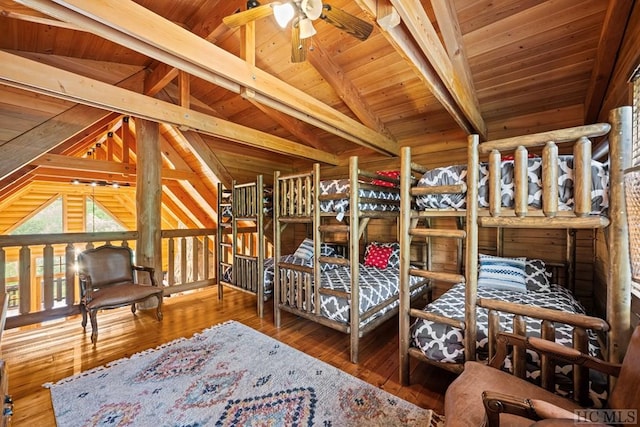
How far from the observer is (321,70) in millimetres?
3184

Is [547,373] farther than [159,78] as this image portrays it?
No

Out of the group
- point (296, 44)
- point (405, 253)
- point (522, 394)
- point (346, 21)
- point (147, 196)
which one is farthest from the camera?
point (147, 196)

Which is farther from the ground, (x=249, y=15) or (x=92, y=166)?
(x=249, y=15)

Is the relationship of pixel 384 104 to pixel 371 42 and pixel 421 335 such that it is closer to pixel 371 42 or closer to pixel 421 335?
pixel 371 42

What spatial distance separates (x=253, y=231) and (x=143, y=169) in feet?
6.72

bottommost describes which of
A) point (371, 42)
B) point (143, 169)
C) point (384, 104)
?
point (143, 169)

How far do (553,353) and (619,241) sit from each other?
626 mm

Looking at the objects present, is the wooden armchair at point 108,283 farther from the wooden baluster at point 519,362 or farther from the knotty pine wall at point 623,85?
the knotty pine wall at point 623,85

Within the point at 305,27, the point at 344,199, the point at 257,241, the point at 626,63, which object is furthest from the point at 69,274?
the point at 626,63

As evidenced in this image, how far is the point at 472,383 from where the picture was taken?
124 centimetres

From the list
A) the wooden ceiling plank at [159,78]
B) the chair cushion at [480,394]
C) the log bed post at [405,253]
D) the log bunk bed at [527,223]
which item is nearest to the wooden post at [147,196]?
the wooden ceiling plank at [159,78]

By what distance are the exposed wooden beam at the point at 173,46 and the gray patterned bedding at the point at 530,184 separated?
157 centimetres

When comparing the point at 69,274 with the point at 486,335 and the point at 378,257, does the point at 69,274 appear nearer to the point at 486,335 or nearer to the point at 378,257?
the point at 378,257

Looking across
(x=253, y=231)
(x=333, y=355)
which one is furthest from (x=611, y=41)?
(x=253, y=231)
